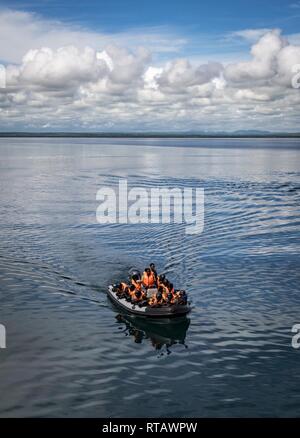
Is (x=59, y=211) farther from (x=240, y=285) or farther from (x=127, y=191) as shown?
(x=240, y=285)

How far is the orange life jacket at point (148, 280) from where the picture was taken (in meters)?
33.8

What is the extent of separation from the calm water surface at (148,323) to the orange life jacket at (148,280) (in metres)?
3.01

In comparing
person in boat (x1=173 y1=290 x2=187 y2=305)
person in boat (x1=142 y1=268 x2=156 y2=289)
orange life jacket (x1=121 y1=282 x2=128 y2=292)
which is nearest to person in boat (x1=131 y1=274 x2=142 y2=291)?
person in boat (x1=142 y1=268 x2=156 y2=289)

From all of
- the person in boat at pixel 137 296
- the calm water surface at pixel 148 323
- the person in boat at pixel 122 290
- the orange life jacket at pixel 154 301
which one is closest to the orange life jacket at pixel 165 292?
Result: the orange life jacket at pixel 154 301

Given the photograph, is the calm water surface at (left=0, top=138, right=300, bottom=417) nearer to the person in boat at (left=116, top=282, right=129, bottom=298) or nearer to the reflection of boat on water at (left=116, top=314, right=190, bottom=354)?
the reflection of boat on water at (left=116, top=314, right=190, bottom=354)


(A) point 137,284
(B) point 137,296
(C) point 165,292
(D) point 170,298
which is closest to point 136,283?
(A) point 137,284

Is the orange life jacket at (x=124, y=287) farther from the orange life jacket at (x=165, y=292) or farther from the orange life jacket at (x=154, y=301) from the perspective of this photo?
the orange life jacket at (x=165, y=292)

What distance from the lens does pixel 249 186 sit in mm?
95500

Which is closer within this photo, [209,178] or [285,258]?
[285,258]

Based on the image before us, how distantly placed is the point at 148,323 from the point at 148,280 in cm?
345

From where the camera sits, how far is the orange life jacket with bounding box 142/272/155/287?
33.8m

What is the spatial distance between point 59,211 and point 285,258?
33.9m

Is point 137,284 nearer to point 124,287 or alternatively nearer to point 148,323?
point 124,287
